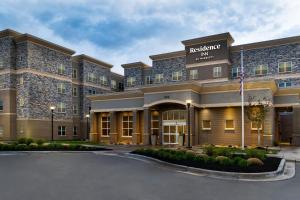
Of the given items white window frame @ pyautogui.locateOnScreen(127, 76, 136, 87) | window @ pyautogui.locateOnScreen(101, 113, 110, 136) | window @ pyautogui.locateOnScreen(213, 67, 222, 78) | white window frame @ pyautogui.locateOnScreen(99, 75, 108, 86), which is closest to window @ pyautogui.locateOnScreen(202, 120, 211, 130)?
window @ pyautogui.locateOnScreen(213, 67, 222, 78)

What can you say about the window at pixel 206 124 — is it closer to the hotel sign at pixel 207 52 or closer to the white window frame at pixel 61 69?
the hotel sign at pixel 207 52

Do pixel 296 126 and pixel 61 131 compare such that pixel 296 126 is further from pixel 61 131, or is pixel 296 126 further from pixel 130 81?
pixel 61 131

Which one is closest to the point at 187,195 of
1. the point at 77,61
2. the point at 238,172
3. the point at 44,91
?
the point at 238,172

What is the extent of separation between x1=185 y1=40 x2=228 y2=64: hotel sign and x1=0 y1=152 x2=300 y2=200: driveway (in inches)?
945

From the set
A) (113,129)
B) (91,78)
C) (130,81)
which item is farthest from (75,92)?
(113,129)

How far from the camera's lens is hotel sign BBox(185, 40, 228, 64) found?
35781mm

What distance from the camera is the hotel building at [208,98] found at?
27625 millimetres

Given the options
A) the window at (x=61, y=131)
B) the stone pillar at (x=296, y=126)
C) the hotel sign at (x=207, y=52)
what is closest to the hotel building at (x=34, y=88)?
the window at (x=61, y=131)

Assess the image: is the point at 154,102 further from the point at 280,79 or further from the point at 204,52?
the point at 280,79

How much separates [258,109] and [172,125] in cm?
954

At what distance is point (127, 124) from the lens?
114 feet

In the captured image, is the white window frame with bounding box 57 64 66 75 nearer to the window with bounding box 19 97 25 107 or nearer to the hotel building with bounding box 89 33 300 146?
the window with bounding box 19 97 25 107

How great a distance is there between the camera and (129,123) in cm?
3466

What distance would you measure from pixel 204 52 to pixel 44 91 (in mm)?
25320
